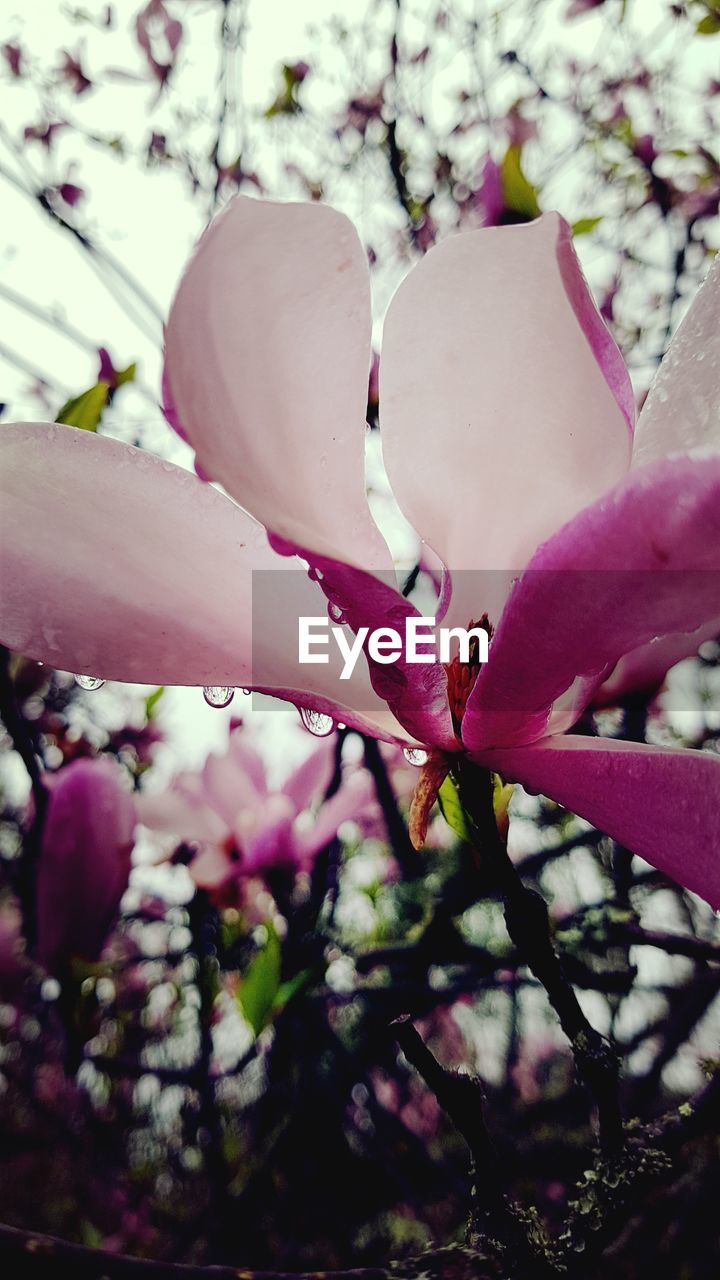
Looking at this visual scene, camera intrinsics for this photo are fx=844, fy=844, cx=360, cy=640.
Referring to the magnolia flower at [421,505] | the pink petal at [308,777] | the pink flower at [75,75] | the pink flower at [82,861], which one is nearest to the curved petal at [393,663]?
the magnolia flower at [421,505]

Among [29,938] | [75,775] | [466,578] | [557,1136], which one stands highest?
[466,578]

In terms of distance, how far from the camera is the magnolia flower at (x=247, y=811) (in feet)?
3.05

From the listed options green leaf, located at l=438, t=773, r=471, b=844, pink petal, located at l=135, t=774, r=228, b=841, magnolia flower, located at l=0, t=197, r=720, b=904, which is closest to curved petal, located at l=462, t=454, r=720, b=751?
magnolia flower, located at l=0, t=197, r=720, b=904

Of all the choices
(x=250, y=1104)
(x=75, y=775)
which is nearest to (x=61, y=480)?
(x=75, y=775)

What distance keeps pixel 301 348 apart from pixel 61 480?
104mm

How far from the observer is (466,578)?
14.9 inches

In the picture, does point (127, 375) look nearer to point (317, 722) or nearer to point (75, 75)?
point (317, 722)

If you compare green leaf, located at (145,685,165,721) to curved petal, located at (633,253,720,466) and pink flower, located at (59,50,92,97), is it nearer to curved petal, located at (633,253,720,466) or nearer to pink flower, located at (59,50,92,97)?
curved petal, located at (633,253,720,466)

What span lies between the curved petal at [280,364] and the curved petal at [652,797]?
0.12 m

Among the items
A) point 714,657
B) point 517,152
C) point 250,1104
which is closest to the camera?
point 517,152

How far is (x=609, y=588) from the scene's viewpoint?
26 cm

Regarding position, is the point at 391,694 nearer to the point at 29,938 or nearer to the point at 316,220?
the point at 316,220

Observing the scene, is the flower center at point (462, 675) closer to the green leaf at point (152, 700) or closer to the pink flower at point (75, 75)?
the green leaf at point (152, 700)

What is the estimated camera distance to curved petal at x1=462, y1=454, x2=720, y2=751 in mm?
239
